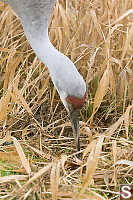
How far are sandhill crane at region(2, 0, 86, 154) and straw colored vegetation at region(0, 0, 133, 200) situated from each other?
29 cm

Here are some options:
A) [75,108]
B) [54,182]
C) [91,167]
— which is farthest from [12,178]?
[75,108]

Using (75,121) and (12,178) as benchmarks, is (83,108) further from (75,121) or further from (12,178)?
(12,178)

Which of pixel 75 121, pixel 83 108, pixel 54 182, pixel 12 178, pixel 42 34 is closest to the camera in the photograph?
pixel 54 182

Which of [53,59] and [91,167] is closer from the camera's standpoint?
[91,167]

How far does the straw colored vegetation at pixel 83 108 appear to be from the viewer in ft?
9.30

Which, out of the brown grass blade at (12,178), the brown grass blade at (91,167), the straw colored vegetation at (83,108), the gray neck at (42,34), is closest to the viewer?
the brown grass blade at (91,167)

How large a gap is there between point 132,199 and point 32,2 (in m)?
1.62

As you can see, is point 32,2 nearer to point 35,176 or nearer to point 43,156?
point 43,156

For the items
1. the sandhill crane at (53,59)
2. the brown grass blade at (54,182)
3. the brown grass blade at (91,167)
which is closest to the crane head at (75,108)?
the sandhill crane at (53,59)

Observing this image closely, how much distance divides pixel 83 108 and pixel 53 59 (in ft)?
2.57

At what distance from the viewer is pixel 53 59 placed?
304 cm

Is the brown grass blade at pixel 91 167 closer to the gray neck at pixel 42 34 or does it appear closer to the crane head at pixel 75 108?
the crane head at pixel 75 108

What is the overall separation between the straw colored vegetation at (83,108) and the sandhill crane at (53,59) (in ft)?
0.95

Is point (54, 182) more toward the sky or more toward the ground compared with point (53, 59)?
more toward the ground
